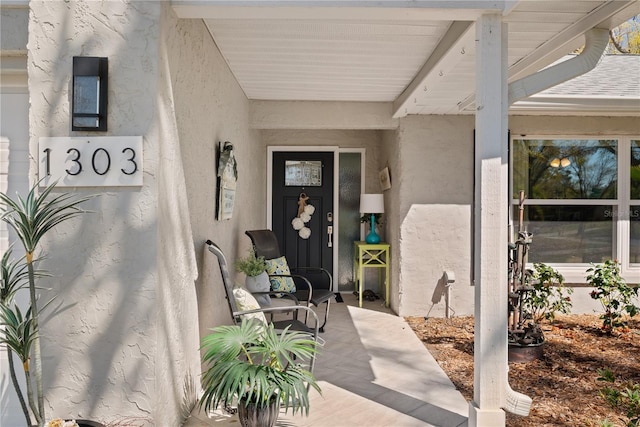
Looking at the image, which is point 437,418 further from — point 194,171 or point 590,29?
Result: point 590,29

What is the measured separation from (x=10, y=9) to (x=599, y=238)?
5.92 metres

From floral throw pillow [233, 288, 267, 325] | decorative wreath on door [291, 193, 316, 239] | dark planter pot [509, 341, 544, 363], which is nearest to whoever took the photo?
floral throw pillow [233, 288, 267, 325]

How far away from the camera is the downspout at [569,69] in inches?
105

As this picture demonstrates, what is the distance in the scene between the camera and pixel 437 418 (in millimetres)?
2730

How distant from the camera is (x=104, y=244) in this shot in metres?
2.21

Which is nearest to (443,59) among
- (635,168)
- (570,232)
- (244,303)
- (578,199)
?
(244,303)

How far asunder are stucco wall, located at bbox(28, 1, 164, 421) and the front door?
4292 mm

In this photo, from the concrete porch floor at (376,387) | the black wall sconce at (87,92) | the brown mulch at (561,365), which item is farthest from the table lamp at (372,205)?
the black wall sconce at (87,92)

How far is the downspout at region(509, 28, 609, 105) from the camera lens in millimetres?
2660

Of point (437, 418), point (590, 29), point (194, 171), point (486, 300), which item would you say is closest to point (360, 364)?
point (437, 418)

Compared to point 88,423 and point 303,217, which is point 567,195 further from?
point 88,423

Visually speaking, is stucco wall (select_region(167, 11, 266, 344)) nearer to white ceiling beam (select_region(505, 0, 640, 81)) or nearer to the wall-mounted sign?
the wall-mounted sign

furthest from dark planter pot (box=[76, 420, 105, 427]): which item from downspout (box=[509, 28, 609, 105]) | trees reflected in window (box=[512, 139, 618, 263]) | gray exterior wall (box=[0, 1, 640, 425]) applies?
trees reflected in window (box=[512, 139, 618, 263])

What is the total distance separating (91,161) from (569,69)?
2.70 meters
